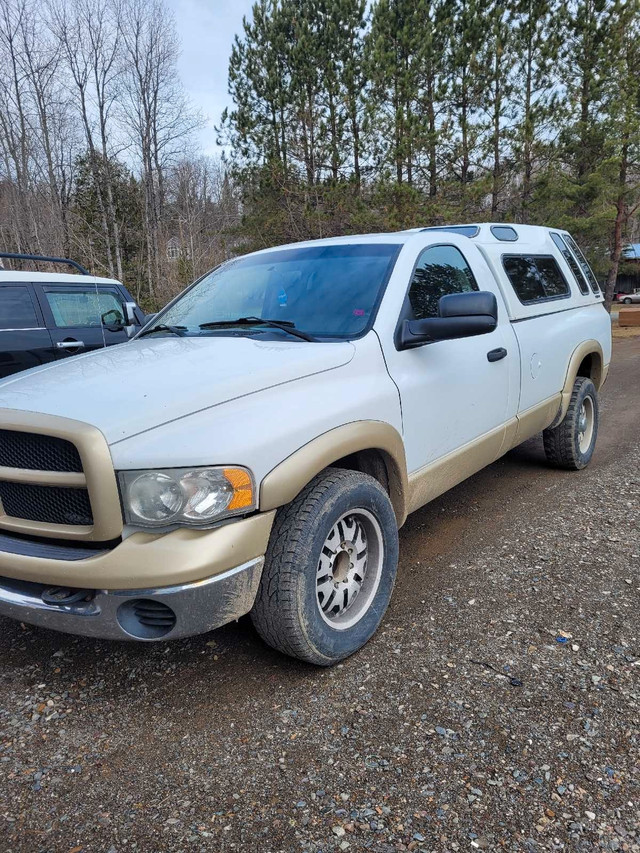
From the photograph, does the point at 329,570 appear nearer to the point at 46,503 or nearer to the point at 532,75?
the point at 46,503

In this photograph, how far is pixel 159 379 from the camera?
8.14 feet

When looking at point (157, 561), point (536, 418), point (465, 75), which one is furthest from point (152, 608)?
point (465, 75)

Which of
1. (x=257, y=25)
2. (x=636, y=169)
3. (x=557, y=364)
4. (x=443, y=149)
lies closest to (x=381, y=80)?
(x=443, y=149)

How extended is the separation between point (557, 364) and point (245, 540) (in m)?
3.34

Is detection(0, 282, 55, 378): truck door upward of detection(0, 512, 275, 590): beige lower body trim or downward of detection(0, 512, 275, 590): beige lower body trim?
upward

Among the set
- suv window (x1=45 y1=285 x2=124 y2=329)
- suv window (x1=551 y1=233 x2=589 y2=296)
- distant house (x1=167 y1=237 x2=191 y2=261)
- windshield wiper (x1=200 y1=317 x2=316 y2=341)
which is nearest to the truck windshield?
windshield wiper (x1=200 y1=317 x2=316 y2=341)

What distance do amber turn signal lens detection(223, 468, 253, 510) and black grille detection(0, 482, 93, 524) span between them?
51cm

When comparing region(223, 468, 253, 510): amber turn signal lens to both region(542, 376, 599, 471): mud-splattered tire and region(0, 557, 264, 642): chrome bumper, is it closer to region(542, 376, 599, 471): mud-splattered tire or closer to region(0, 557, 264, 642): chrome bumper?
region(0, 557, 264, 642): chrome bumper

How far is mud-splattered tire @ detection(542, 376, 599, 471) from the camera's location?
4980 mm

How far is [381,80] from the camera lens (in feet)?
55.2

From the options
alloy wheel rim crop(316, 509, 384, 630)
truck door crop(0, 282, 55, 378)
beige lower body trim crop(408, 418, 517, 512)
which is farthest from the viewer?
truck door crop(0, 282, 55, 378)

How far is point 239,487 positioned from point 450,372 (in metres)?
1.64

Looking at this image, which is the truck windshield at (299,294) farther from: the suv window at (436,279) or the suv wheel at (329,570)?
the suv wheel at (329,570)

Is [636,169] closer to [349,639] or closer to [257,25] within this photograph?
[257,25]
